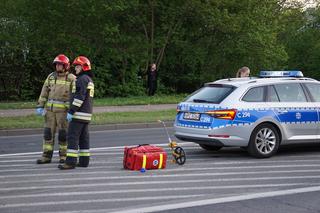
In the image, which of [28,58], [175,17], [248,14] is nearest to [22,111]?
[28,58]

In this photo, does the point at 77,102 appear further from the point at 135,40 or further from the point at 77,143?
the point at 135,40

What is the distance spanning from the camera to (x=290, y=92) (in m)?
11.7

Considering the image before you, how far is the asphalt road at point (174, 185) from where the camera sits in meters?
7.35

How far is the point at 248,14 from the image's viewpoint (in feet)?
102

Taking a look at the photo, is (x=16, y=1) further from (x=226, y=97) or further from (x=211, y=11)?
(x=226, y=97)

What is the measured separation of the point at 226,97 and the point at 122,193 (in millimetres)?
3690

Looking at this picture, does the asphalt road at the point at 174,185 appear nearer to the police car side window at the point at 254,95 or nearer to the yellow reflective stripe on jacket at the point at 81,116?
the yellow reflective stripe on jacket at the point at 81,116

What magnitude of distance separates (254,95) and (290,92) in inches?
32.5

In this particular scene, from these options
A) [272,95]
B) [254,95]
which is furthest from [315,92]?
[254,95]

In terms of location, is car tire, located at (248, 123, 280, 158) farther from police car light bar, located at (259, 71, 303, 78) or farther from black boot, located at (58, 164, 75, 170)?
black boot, located at (58, 164, 75, 170)

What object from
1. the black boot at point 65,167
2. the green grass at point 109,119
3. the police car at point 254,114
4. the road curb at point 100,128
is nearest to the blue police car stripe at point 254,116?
the police car at point 254,114

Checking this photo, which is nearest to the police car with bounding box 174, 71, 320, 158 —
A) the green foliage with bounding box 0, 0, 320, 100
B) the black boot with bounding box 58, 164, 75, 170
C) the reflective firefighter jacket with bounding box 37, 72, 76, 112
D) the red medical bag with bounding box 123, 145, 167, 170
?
the red medical bag with bounding box 123, 145, 167, 170

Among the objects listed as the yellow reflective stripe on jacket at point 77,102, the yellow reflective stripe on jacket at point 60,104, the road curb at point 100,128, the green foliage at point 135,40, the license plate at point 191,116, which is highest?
the green foliage at point 135,40

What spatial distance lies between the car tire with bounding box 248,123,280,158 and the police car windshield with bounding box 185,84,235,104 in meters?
0.84
